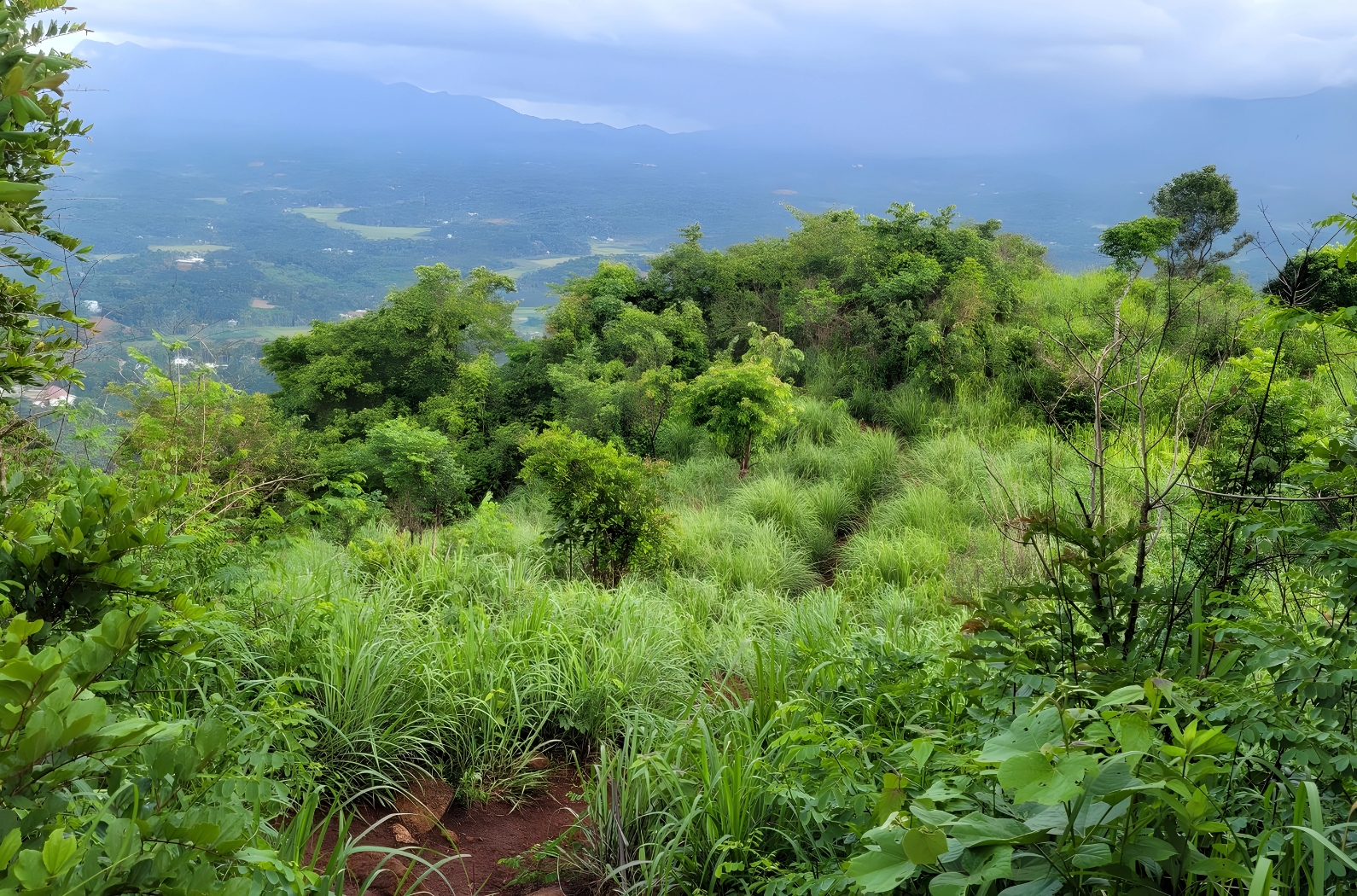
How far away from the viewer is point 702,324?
1466 centimetres

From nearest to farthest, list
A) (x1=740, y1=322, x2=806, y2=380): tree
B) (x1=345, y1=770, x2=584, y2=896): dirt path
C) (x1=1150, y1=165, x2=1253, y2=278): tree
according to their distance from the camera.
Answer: (x1=345, y1=770, x2=584, y2=896): dirt path → (x1=740, y1=322, x2=806, y2=380): tree → (x1=1150, y1=165, x2=1253, y2=278): tree

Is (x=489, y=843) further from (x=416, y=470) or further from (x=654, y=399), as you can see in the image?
(x=416, y=470)

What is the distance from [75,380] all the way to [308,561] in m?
2.59

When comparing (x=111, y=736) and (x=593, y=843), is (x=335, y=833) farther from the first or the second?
(x=111, y=736)

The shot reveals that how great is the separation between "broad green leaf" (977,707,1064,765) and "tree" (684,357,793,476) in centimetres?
859

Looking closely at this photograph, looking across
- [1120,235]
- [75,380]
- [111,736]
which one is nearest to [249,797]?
[111,736]

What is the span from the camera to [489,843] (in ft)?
8.48

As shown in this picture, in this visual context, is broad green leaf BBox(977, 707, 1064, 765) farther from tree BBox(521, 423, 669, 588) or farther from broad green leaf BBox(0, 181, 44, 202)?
tree BBox(521, 423, 669, 588)

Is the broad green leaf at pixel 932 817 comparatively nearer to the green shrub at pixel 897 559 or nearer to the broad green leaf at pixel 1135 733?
the broad green leaf at pixel 1135 733

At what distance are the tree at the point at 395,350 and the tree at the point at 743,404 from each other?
9.18m

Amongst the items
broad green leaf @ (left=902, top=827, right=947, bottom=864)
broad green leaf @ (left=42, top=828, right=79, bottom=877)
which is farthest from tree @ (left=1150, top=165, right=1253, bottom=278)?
broad green leaf @ (left=42, top=828, right=79, bottom=877)

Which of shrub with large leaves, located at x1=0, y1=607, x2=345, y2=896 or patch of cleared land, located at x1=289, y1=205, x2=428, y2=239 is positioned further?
patch of cleared land, located at x1=289, y1=205, x2=428, y2=239

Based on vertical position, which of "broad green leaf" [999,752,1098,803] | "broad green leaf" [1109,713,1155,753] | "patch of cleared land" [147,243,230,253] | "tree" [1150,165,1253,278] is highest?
"tree" [1150,165,1253,278]

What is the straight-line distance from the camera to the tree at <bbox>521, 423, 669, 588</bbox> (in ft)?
18.7
